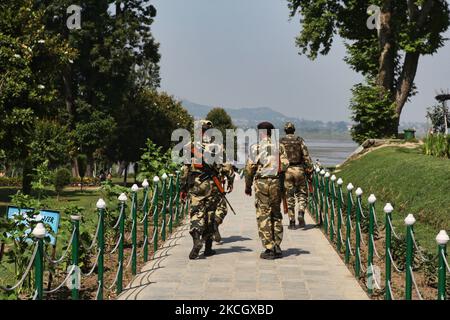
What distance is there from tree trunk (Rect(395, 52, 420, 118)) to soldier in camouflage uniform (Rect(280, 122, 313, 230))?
2083 cm

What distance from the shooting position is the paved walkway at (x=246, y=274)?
8430mm

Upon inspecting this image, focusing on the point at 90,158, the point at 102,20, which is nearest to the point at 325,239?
the point at 102,20

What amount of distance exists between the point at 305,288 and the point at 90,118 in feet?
130

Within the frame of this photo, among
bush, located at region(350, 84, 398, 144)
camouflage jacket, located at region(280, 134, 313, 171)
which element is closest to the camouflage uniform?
camouflage jacket, located at region(280, 134, 313, 171)

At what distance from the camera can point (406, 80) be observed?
111 feet

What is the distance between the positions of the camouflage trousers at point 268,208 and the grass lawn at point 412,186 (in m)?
2.93

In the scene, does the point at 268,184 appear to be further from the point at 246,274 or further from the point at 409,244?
the point at 409,244

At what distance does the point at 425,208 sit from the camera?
15234 mm

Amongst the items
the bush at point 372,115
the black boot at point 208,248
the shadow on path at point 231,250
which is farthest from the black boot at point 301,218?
the bush at point 372,115

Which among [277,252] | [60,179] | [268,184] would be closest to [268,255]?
[277,252]

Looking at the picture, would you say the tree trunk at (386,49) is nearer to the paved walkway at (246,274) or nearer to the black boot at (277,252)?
the paved walkway at (246,274)

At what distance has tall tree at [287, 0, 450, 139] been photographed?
32.3m

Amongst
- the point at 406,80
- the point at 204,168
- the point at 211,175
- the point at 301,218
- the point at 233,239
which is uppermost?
the point at 406,80

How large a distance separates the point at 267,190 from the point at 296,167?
3.66 m
